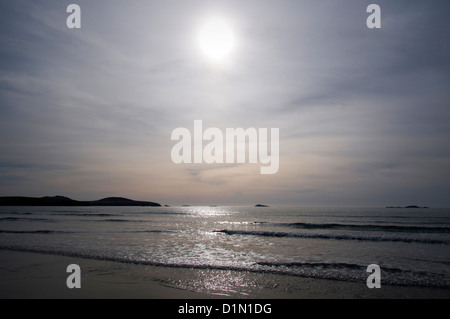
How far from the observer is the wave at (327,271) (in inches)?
443

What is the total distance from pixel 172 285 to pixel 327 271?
7.16m

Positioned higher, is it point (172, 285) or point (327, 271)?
point (172, 285)

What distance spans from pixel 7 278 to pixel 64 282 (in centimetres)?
267

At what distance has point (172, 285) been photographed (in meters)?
10.3

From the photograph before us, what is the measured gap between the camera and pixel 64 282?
10.5 m

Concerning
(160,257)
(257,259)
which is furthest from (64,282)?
(257,259)

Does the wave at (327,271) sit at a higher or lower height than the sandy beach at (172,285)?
lower

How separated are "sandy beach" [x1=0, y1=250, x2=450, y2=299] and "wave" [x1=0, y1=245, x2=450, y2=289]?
0.58m

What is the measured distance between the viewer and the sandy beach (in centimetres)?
925

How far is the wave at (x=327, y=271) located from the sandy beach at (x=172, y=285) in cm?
58

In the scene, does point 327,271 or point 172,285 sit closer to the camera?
point 172,285

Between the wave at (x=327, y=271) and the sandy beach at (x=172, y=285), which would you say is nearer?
the sandy beach at (x=172, y=285)

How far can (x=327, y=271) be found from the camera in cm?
1274
